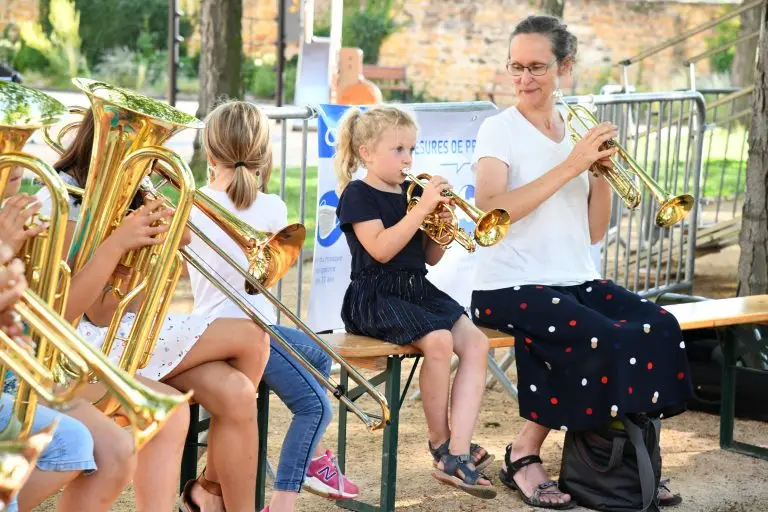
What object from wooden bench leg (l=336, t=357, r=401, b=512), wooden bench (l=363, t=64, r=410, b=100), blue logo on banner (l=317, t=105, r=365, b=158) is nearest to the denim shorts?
wooden bench leg (l=336, t=357, r=401, b=512)

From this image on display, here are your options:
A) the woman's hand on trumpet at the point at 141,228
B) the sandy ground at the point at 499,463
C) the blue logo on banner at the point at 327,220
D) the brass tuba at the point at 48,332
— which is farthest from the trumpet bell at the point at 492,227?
the brass tuba at the point at 48,332

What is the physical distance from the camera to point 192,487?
362 cm

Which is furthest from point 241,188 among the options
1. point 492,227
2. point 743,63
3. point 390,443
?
point 743,63

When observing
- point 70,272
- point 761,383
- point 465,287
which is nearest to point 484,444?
point 465,287

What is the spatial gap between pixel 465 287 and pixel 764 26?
2.41 meters

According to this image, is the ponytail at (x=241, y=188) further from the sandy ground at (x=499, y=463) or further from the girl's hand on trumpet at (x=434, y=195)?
the sandy ground at (x=499, y=463)

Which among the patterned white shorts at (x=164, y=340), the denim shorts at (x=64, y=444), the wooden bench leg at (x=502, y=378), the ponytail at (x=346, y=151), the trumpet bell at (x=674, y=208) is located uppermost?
the ponytail at (x=346, y=151)

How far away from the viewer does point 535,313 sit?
4195 millimetres

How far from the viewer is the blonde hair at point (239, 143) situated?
3.79 metres

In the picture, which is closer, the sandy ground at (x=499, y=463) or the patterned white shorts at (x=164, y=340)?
the patterned white shorts at (x=164, y=340)

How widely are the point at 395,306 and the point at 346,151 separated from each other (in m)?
0.64

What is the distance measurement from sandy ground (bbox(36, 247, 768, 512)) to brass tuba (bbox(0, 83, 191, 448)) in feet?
5.28

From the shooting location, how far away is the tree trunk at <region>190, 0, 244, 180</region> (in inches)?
458

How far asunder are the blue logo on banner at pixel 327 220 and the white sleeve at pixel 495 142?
26.0 inches
